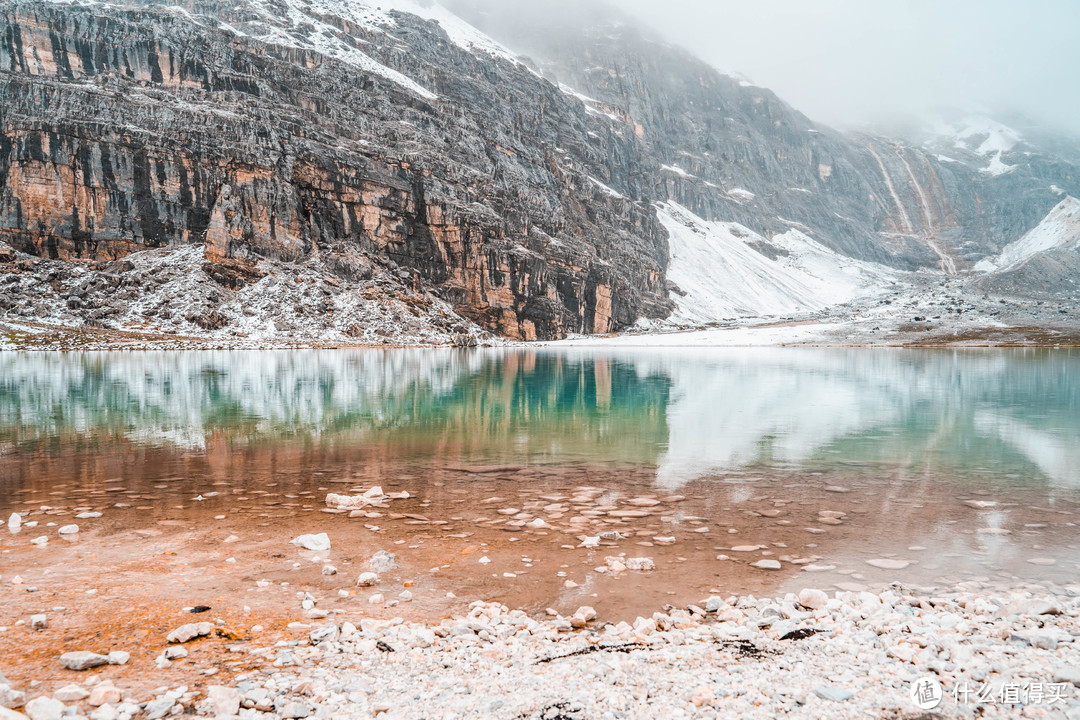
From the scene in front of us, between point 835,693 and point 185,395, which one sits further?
point 185,395

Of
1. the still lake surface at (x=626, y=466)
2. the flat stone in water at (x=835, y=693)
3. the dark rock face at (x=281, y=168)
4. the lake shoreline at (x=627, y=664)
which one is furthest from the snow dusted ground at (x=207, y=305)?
the flat stone in water at (x=835, y=693)

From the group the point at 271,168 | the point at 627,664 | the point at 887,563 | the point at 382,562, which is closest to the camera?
the point at 627,664

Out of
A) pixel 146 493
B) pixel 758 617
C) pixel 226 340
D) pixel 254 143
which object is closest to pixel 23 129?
pixel 254 143

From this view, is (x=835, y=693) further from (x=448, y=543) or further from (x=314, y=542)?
(x=314, y=542)

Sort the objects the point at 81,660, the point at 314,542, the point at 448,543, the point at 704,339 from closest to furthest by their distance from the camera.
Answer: the point at 81,660 < the point at 314,542 < the point at 448,543 < the point at 704,339

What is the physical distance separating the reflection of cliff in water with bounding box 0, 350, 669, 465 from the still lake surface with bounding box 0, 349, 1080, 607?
203mm

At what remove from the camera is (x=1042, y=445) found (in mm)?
18484

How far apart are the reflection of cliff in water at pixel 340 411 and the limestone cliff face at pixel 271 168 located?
6323 cm

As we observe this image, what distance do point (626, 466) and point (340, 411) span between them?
15.2 meters

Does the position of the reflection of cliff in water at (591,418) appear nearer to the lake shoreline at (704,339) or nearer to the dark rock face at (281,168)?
the lake shoreline at (704,339)

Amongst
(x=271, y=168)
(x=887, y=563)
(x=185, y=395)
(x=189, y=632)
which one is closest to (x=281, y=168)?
(x=271, y=168)

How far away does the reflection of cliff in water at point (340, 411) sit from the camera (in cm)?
1888

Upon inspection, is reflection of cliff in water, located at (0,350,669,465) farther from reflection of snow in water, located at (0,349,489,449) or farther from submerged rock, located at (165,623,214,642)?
submerged rock, located at (165,623,214,642)

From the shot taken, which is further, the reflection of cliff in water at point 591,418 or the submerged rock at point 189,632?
the reflection of cliff in water at point 591,418
